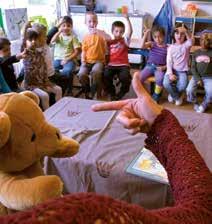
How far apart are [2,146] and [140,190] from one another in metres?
0.74

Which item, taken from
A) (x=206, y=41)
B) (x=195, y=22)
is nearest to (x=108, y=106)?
(x=206, y=41)

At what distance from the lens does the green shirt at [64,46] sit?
3566 mm

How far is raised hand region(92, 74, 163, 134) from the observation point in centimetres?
70

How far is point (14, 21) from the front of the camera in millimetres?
3547

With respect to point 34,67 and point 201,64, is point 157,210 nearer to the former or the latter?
point 34,67

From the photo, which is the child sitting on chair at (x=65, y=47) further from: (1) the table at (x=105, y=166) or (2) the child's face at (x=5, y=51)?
(1) the table at (x=105, y=166)

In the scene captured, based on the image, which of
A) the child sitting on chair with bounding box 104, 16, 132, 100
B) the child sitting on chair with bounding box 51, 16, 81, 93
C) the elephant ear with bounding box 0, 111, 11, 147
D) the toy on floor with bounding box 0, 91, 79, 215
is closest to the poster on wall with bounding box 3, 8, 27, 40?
the child sitting on chair with bounding box 51, 16, 81, 93

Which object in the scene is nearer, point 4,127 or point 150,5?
point 4,127

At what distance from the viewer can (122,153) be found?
Answer: 1.44m

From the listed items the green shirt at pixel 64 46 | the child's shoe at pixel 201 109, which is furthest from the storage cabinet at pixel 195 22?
the green shirt at pixel 64 46

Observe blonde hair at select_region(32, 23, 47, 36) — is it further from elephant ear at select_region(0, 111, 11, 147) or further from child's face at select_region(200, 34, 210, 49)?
elephant ear at select_region(0, 111, 11, 147)

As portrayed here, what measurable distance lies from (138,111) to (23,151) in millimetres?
343

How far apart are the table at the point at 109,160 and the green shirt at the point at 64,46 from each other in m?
1.91

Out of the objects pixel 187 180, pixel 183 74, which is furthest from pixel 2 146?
pixel 183 74
